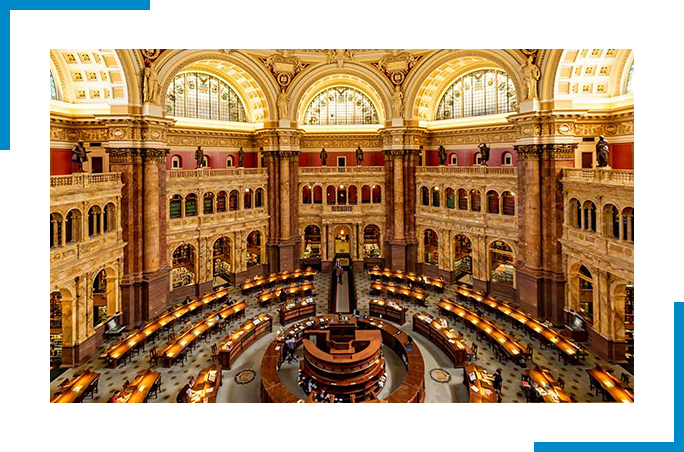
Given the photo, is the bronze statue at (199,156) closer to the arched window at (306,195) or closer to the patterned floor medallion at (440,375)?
the arched window at (306,195)

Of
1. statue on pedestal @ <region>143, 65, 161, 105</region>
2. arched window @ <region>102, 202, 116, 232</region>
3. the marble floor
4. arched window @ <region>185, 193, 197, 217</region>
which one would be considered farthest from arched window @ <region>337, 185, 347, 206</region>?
arched window @ <region>102, 202, 116, 232</region>

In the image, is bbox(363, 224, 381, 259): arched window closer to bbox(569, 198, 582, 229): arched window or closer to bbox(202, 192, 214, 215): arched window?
bbox(202, 192, 214, 215): arched window

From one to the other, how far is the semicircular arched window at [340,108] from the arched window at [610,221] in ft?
66.8

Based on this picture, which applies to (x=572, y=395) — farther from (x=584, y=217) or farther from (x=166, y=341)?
(x=166, y=341)

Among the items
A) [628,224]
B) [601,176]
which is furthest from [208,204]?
[628,224]

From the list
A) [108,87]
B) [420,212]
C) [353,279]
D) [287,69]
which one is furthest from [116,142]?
[420,212]

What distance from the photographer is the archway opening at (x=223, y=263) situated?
92.6 feet

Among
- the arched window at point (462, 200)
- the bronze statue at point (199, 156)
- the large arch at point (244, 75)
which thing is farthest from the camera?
the arched window at point (462, 200)

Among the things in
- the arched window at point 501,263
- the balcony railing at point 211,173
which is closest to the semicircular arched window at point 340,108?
the balcony railing at point 211,173

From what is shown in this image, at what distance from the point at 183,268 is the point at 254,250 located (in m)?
5.81

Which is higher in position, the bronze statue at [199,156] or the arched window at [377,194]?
the bronze statue at [199,156]

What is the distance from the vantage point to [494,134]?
26.6m

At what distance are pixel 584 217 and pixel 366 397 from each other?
43.9 ft

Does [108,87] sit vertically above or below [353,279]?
above
